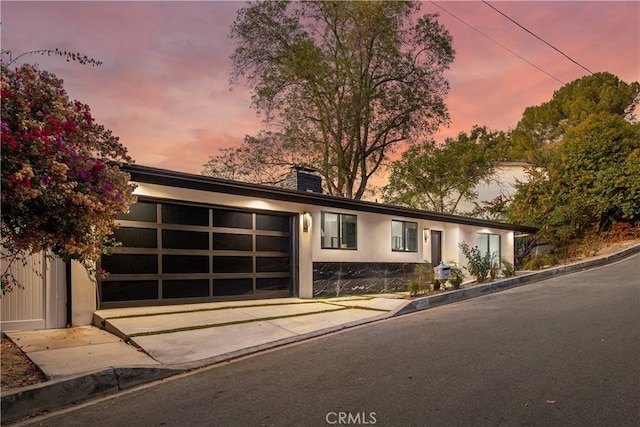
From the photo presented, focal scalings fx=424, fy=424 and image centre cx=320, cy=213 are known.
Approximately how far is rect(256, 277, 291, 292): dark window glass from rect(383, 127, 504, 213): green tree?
1429cm

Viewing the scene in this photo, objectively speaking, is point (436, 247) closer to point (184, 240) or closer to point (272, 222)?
point (272, 222)

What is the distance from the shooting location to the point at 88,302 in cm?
793

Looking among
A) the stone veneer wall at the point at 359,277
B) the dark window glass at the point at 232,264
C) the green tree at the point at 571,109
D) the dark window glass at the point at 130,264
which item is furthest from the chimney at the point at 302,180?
the green tree at the point at 571,109

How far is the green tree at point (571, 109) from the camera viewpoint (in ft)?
107

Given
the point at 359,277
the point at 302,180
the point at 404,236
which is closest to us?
the point at 359,277

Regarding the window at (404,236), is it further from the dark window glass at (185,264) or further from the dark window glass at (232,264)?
the dark window glass at (185,264)

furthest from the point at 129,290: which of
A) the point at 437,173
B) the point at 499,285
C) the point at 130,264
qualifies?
the point at 437,173

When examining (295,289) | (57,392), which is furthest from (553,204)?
(57,392)

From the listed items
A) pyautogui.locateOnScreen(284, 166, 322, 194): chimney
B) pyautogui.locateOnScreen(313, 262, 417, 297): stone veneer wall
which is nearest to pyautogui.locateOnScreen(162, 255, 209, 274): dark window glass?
pyautogui.locateOnScreen(313, 262, 417, 297): stone veneer wall

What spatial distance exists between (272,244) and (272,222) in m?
0.61

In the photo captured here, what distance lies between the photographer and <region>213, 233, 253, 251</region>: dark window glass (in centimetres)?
1056

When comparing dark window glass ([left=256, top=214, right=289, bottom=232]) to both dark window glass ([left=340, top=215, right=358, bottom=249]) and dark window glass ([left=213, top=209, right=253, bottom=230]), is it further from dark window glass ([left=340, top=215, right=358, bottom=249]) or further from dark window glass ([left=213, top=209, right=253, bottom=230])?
dark window glass ([left=340, top=215, right=358, bottom=249])

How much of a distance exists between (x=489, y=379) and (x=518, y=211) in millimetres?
20406

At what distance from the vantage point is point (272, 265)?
11664 mm
